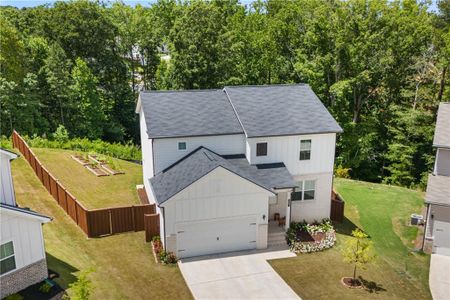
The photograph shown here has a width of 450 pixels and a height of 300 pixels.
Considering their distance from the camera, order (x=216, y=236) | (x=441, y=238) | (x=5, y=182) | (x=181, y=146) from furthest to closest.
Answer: (x=181, y=146) → (x=441, y=238) → (x=216, y=236) → (x=5, y=182)

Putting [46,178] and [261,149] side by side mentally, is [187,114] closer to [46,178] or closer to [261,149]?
[261,149]

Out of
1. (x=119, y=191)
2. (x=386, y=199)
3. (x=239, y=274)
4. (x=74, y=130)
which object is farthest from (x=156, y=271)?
(x=74, y=130)

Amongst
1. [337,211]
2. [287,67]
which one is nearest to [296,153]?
[337,211]

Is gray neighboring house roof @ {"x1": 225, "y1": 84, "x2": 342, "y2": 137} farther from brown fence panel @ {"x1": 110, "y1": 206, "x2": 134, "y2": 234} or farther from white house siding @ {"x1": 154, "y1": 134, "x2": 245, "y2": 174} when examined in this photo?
brown fence panel @ {"x1": 110, "y1": 206, "x2": 134, "y2": 234}

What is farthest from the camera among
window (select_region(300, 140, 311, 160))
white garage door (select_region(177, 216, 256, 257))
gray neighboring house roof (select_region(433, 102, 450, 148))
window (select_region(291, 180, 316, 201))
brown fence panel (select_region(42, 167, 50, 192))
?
brown fence panel (select_region(42, 167, 50, 192))

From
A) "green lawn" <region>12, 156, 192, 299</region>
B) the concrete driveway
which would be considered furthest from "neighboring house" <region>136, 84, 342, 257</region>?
"green lawn" <region>12, 156, 192, 299</region>

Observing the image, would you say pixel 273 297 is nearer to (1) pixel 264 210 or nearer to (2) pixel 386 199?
(1) pixel 264 210

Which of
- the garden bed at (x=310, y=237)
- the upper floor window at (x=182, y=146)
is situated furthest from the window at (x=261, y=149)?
the garden bed at (x=310, y=237)
